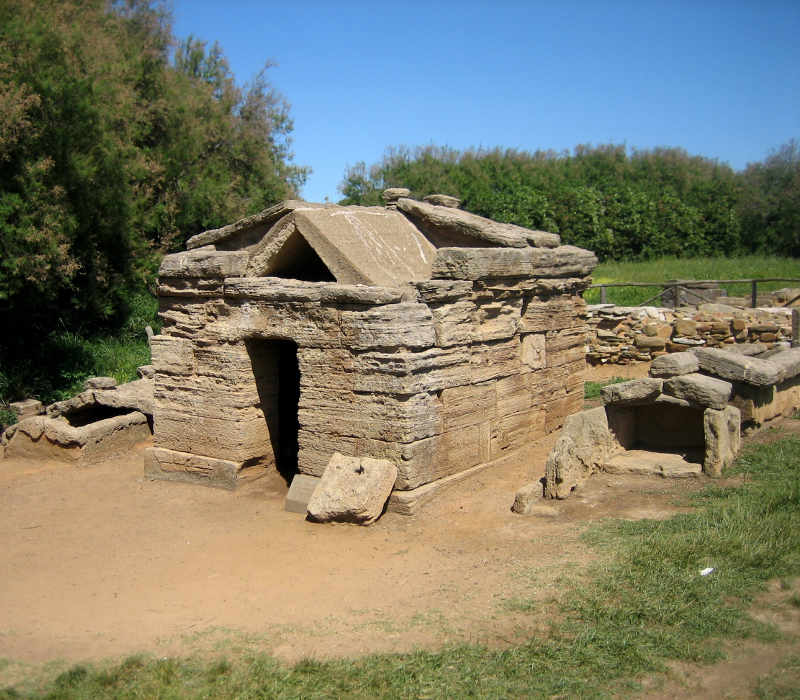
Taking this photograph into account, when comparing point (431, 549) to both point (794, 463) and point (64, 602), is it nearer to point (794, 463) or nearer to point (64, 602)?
point (64, 602)

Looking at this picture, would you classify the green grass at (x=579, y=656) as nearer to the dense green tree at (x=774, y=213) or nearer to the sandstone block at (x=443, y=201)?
the sandstone block at (x=443, y=201)

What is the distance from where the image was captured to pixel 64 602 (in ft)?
20.6

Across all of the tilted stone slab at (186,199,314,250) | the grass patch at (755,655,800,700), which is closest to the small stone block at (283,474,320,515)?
the tilted stone slab at (186,199,314,250)

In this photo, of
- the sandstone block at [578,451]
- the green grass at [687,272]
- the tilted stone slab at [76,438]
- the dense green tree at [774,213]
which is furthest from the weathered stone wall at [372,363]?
the dense green tree at [774,213]

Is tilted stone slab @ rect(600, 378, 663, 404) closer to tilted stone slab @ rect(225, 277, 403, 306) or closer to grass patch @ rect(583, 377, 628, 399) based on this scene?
tilted stone slab @ rect(225, 277, 403, 306)

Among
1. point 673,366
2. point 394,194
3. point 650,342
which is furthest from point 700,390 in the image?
point 650,342

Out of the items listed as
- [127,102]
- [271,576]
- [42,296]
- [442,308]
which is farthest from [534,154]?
[271,576]

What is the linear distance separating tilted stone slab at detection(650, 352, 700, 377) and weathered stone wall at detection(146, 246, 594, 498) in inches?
66.3

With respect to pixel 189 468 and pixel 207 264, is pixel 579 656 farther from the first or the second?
pixel 207 264

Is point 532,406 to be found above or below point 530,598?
above

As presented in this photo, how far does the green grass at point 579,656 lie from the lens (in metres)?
4.75

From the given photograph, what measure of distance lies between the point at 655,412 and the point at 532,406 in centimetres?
148

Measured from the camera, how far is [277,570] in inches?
266

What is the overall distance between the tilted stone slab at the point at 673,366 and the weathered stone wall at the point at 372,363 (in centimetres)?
168
